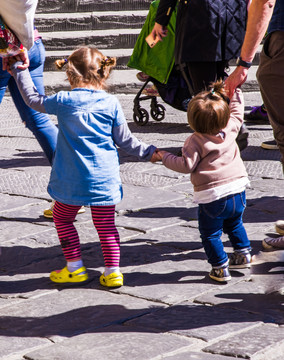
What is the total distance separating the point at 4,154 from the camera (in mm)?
6402

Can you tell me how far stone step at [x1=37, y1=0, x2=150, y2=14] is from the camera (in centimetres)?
1188

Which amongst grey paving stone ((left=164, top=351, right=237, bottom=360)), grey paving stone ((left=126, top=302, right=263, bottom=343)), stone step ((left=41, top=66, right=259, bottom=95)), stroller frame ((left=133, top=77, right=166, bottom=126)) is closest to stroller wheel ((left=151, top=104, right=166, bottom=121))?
stroller frame ((left=133, top=77, right=166, bottom=126))

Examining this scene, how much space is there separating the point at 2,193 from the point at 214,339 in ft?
8.83

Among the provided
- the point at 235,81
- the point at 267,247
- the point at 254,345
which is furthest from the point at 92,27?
the point at 254,345

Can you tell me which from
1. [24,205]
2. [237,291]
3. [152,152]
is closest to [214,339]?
[237,291]

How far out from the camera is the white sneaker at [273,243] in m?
3.75

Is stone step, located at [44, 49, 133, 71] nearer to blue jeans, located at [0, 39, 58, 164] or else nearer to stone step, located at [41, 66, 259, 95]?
stone step, located at [41, 66, 259, 95]

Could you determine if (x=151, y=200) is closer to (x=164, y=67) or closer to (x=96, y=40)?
(x=164, y=67)

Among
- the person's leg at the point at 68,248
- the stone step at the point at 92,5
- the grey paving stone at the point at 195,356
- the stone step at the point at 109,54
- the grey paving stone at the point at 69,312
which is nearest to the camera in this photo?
the grey paving stone at the point at 195,356

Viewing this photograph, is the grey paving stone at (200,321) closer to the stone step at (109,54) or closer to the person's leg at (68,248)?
the person's leg at (68,248)

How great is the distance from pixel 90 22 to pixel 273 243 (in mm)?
8448

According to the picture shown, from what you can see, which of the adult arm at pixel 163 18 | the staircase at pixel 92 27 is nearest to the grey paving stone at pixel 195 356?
the adult arm at pixel 163 18

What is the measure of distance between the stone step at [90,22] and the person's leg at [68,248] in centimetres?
839

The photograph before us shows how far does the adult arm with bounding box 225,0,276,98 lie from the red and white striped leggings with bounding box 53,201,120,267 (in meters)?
0.88
